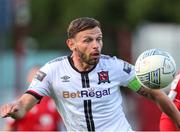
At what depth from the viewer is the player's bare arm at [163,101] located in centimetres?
1016

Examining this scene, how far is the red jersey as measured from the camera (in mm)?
14031

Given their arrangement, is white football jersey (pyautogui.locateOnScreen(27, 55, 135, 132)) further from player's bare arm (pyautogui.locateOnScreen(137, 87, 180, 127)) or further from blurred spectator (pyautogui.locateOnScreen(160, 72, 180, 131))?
blurred spectator (pyautogui.locateOnScreen(160, 72, 180, 131))

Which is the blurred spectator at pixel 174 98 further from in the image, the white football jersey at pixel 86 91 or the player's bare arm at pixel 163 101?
the white football jersey at pixel 86 91

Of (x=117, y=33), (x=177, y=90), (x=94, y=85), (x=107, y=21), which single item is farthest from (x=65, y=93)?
(x=107, y=21)

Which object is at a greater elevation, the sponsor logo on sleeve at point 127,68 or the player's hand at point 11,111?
the sponsor logo on sleeve at point 127,68

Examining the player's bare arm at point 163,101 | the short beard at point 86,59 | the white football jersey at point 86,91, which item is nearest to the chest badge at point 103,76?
the white football jersey at point 86,91

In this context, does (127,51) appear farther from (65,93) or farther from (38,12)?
(65,93)

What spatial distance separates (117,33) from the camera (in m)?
30.8

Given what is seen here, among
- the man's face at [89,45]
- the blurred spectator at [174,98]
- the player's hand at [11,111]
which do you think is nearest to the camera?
the player's hand at [11,111]

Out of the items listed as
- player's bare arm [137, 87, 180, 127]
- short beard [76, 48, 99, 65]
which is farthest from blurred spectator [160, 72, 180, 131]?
short beard [76, 48, 99, 65]

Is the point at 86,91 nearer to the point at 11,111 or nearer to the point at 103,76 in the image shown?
the point at 103,76

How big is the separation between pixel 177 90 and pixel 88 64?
4.17ft

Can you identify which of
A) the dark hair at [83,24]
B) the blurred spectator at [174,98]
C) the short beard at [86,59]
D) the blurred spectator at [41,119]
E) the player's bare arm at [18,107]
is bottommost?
the blurred spectator at [41,119]

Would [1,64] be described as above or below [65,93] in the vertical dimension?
below
